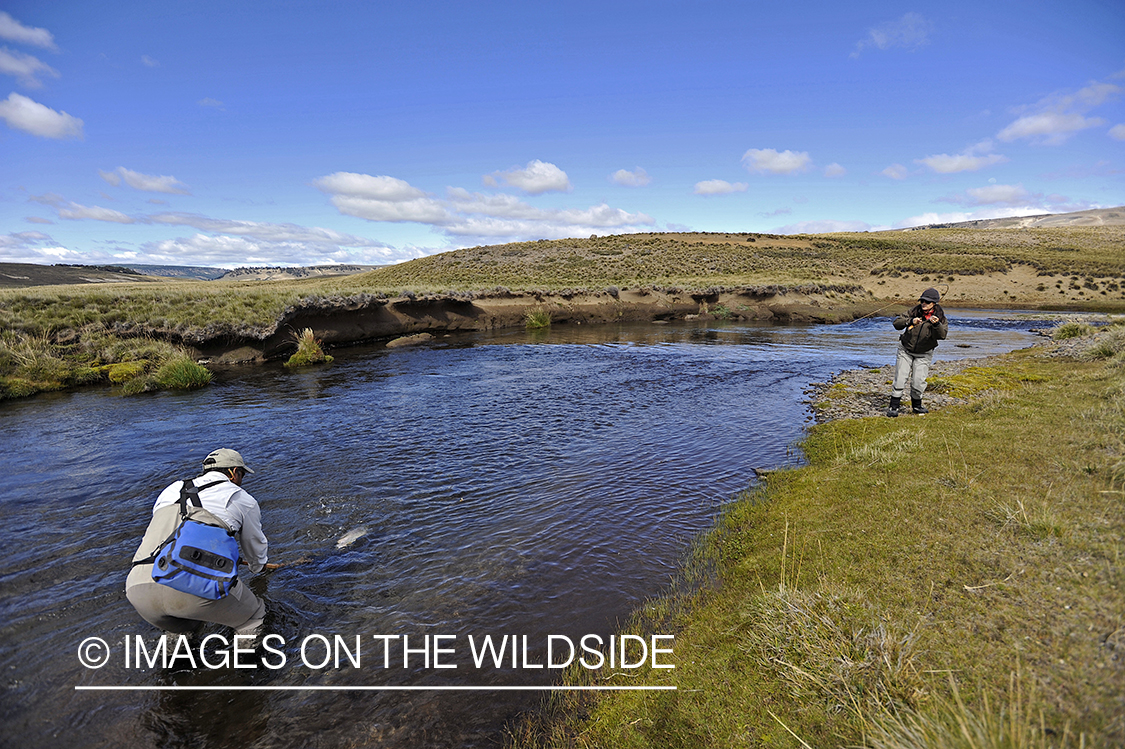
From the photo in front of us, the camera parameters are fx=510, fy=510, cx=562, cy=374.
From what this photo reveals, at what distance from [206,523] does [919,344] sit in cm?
1315

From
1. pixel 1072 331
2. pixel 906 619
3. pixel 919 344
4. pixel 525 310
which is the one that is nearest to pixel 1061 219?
pixel 1072 331

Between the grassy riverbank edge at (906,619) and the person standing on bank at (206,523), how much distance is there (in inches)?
119

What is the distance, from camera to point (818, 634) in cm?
405

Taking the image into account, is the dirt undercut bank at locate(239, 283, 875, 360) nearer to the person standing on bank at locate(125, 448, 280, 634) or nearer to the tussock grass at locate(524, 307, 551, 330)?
the tussock grass at locate(524, 307, 551, 330)

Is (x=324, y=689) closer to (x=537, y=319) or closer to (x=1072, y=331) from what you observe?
(x=1072, y=331)

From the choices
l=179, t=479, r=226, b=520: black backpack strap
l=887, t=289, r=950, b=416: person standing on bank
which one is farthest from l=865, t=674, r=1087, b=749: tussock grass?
l=887, t=289, r=950, b=416: person standing on bank

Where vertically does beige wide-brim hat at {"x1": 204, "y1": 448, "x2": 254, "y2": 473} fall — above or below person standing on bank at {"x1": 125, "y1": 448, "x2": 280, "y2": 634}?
above

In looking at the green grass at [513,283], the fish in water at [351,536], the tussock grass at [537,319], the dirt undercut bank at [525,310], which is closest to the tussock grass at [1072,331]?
the green grass at [513,283]

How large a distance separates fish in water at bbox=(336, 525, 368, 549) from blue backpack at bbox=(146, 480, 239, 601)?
2.56 m

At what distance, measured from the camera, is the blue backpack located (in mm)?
4391

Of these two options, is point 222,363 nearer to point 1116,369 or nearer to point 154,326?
point 154,326

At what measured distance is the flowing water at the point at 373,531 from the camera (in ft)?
15.0

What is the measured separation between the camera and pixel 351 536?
7375 mm

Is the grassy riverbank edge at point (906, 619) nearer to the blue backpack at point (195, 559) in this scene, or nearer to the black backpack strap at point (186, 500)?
the blue backpack at point (195, 559)
